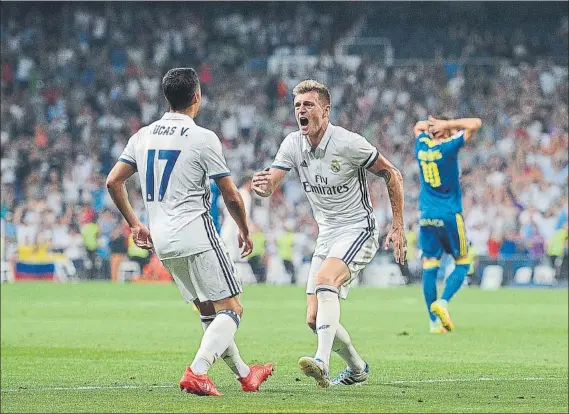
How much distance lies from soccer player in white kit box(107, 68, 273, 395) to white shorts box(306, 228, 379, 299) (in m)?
1.10

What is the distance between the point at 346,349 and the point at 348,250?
2.48 ft

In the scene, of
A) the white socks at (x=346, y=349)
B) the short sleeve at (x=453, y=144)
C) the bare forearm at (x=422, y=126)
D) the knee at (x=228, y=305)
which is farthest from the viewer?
the short sleeve at (x=453, y=144)

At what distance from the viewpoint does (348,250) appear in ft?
31.6

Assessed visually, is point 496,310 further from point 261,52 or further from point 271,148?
point 261,52

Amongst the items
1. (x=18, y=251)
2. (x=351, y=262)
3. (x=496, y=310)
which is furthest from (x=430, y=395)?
(x=18, y=251)

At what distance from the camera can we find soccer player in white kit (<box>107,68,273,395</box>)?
849cm

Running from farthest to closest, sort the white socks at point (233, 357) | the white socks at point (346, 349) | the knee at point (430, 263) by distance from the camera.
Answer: the knee at point (430, 263) → the white socks at point (346, 349) → the white socks at point (233, 357)

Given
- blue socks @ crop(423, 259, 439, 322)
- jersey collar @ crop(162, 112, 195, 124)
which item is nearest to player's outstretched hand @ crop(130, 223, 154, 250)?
jersey collar @ crop(162, 112, 195, 124)

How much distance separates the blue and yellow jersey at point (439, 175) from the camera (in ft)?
50.3

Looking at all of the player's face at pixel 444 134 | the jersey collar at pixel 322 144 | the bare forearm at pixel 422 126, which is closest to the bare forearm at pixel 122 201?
the jersey collar at pixel 322 144

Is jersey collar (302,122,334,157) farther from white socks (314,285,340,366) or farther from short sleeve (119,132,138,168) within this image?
short sleeve (119,132,138,168)

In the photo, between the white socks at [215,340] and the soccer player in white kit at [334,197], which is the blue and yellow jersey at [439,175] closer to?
the soccer player in white kit at [334,197]

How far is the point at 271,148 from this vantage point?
35.7 meters

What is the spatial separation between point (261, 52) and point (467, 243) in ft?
77.5
